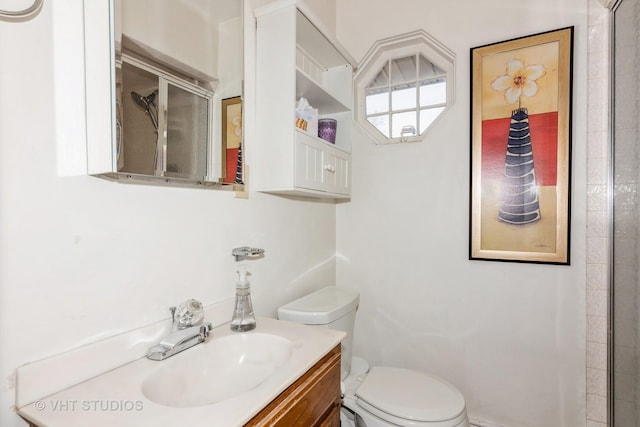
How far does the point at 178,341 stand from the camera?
3.12 feet

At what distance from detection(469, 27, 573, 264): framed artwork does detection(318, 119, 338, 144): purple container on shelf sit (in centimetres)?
70

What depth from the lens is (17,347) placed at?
71 cm

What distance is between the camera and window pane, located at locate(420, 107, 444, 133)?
184 cm

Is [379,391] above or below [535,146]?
below

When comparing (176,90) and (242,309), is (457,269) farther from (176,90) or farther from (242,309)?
(176,90)

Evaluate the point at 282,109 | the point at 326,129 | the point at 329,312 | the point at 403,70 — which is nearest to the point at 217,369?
the point at 329,312

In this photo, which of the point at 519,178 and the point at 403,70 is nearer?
the point at 519,178

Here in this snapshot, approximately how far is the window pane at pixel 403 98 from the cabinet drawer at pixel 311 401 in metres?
1.39

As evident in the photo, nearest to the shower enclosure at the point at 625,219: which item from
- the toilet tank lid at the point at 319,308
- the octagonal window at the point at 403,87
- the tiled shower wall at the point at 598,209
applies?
the tiled shower wall at the point at 598,209

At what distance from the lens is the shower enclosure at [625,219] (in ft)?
4.33

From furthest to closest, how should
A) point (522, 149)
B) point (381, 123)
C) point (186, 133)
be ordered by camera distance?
point (381, 123), point (522, 149), point (186, 133)

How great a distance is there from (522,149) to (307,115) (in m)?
1.03

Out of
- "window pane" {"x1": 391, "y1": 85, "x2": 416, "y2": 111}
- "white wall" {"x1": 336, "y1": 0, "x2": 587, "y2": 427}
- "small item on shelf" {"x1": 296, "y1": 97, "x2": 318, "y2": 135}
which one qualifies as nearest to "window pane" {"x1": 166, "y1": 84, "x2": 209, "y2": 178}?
"small item on shelf" {"x1": 296, "y1": 97, "x2": 318, "y2": 135}

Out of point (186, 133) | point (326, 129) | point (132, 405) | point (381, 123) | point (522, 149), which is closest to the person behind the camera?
point (132, 405)
